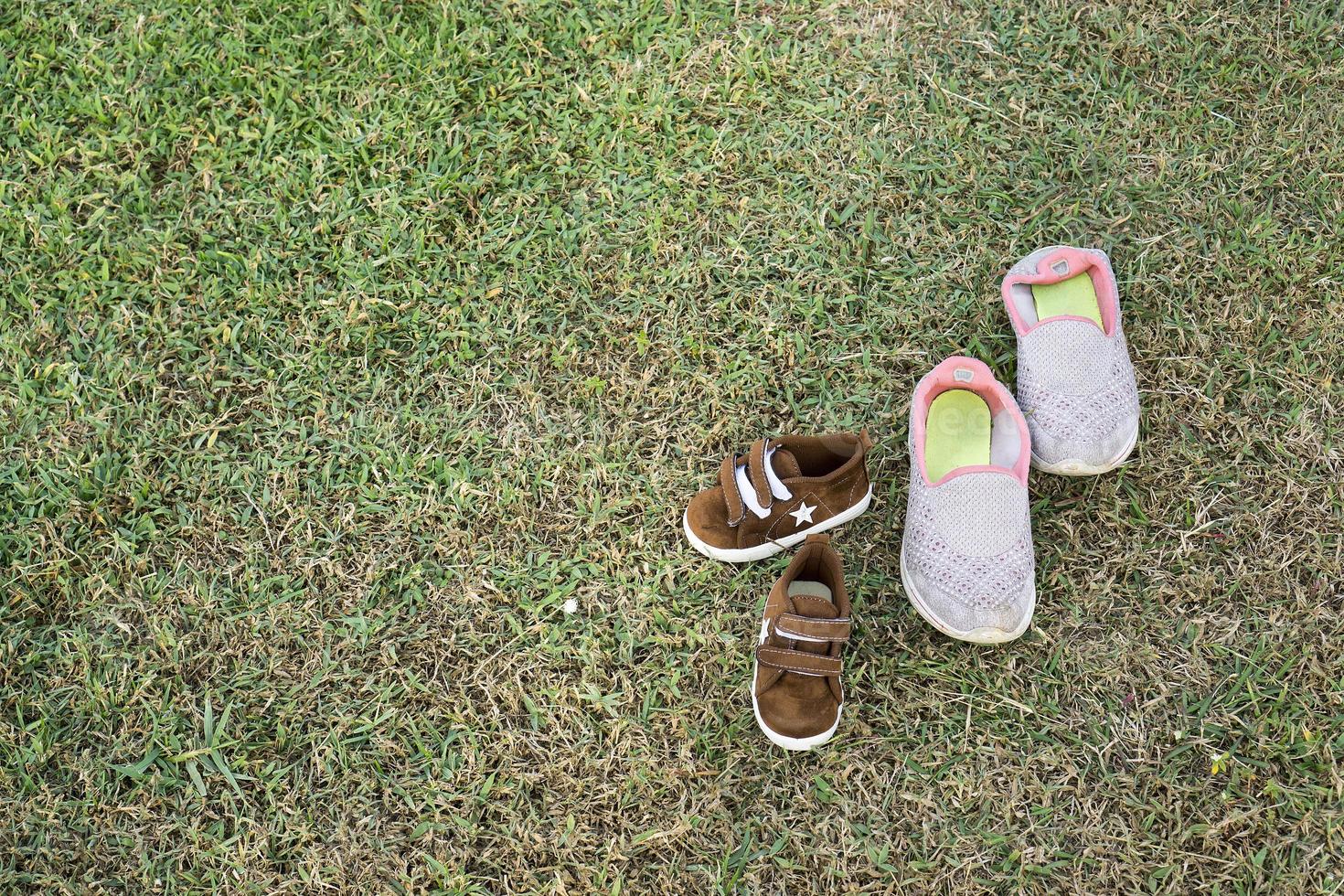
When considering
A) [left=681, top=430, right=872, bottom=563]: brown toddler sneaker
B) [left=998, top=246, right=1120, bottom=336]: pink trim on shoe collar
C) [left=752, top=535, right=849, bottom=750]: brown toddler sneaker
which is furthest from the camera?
[left=998, top=246, right=1120, bottom=336]: pink trim on shoe collar

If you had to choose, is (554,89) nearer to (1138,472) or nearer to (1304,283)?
(1138,472)

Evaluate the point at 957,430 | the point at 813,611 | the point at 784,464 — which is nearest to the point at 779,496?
the point at 784,464

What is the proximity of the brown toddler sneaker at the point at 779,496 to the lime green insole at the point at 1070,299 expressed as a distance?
0.70 meters

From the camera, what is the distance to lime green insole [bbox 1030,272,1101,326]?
2633mm

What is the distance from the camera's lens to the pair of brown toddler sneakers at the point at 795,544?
7.51 feet

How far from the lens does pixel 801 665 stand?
2.26 metres

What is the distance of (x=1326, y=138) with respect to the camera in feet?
9.47

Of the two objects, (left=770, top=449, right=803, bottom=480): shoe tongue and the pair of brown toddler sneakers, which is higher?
(left=770, top=449, right=803, bottom=480): shoe tongue

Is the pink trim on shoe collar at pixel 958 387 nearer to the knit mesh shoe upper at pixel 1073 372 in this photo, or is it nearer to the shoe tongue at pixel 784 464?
the knit mesh shoe upper at pixel 1073 372

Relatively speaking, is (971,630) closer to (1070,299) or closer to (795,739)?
(795,739)

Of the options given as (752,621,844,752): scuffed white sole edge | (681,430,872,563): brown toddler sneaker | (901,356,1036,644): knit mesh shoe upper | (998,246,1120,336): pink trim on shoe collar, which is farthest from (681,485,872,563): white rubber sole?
(998,246,1120,336): pink trim on shoe collar

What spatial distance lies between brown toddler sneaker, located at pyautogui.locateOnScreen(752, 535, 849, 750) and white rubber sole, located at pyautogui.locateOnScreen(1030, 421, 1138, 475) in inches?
26.9

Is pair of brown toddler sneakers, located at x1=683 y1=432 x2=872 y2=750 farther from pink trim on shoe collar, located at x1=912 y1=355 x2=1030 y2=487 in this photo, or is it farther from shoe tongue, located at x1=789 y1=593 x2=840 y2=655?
pink trim on shoe collar, located at x1=912 y1=355 x2=1030 y2=487

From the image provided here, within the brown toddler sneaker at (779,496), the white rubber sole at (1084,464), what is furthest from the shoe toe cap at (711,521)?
the white rubber sole at (1084,464)
